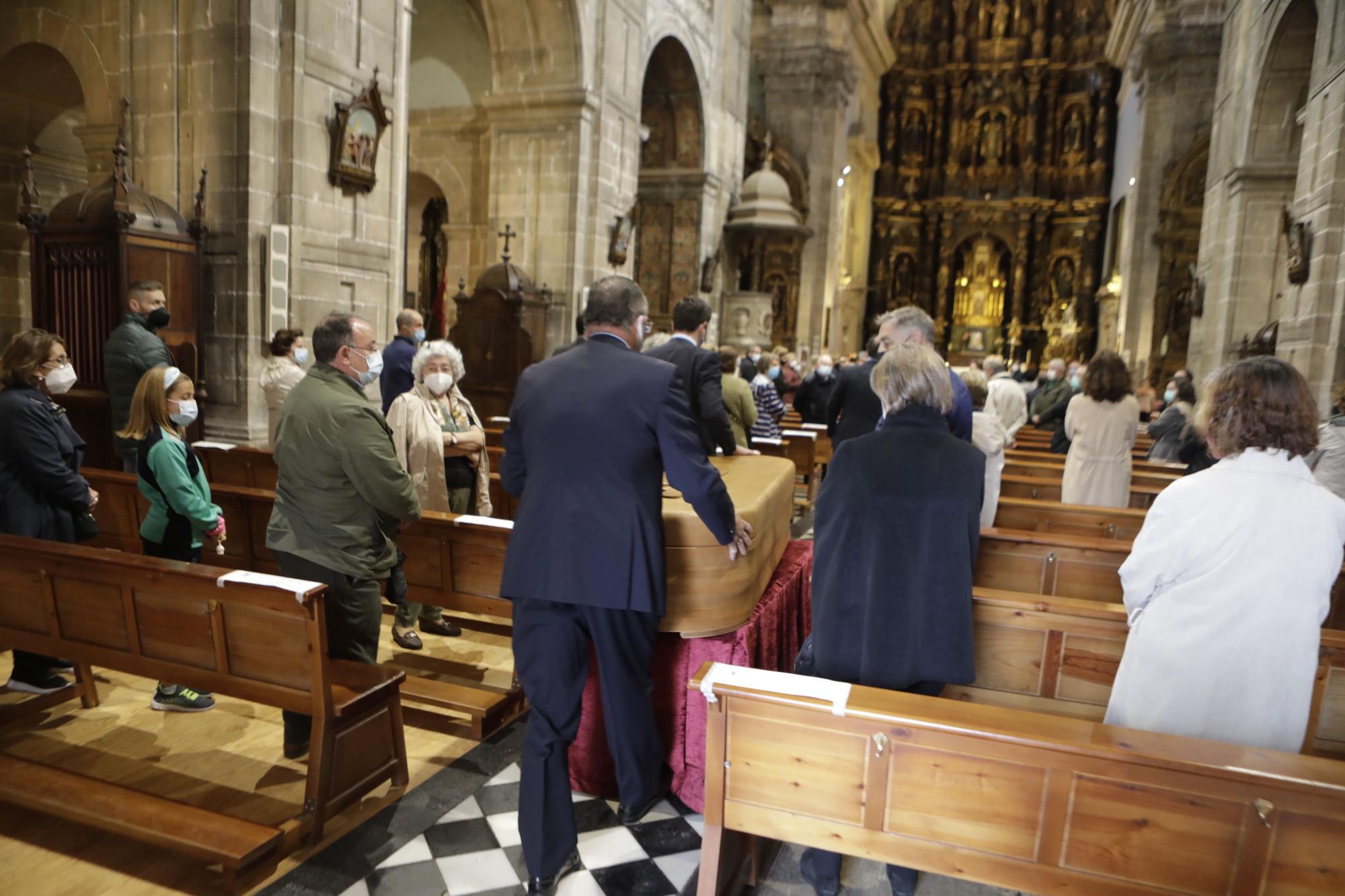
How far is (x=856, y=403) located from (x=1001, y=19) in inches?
1093

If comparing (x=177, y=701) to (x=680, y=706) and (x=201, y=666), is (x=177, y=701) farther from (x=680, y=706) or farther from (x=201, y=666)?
(x=680, y=706)

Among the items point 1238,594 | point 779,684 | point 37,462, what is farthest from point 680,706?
point 37,462

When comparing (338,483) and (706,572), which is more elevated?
(338,483)

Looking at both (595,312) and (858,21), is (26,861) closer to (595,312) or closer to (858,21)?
(595,312)

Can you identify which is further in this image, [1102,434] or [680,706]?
[1102,434]

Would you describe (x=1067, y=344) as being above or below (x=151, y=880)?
above

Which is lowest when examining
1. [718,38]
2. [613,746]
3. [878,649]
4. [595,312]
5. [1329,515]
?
[613,746]

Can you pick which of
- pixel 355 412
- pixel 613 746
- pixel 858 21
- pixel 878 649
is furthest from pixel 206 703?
pixel 858 21

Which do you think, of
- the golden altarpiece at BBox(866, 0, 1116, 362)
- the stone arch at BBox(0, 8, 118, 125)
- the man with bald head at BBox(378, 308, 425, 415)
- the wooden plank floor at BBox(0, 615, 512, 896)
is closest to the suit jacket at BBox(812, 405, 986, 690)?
the wooden plank floor at BBox(0, 615, 512, 896)

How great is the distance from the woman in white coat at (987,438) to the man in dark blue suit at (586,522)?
2114 mm

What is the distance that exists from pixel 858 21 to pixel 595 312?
22.9 metres

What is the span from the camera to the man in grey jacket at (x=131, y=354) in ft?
17.2

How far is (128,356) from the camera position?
5.25 m

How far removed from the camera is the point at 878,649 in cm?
263
